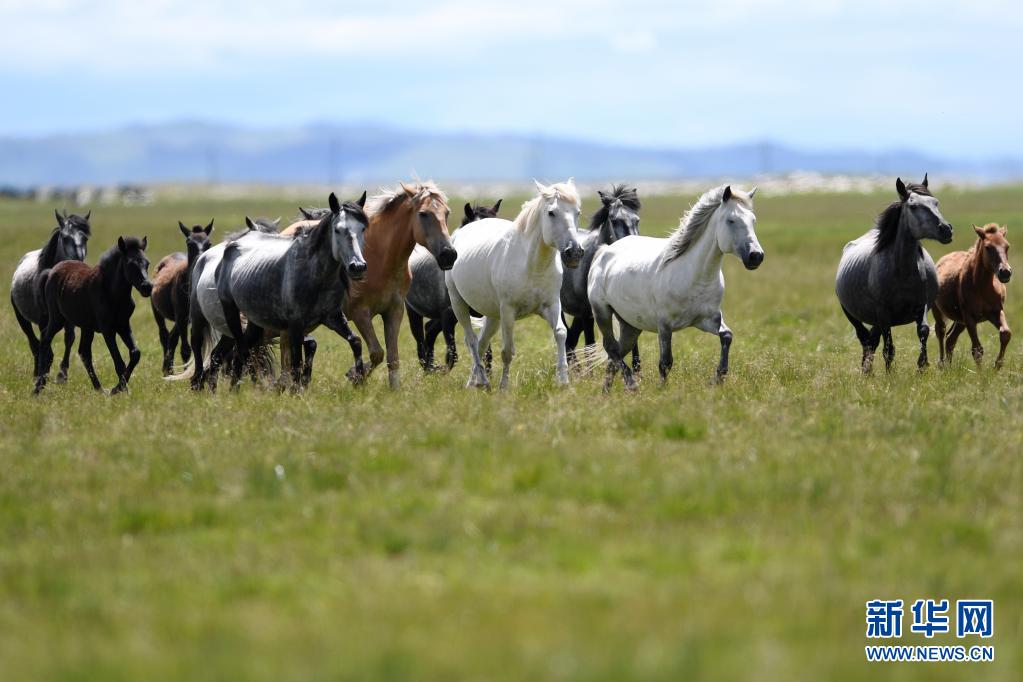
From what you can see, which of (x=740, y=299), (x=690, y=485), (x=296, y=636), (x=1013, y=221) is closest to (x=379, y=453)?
(x=690, y=485)

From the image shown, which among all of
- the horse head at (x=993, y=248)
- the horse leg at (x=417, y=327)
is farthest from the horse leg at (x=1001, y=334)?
the horse leg at (x=417, y=327)

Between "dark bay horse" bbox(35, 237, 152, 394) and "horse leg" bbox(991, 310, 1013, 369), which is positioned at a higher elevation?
"dark bay horse" bbox(35, 237, 152, 394)

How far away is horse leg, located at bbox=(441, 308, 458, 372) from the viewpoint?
16.1 metres

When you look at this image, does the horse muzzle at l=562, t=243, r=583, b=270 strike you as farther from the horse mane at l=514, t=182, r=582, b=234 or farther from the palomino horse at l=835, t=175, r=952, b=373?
the palomino horse at l=835, t=175, r=952, b=373

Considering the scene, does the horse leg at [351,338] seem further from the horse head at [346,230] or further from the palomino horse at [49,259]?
the palomino horse at [49,259]

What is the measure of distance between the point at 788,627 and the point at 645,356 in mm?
12479

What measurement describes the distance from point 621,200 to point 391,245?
364cm

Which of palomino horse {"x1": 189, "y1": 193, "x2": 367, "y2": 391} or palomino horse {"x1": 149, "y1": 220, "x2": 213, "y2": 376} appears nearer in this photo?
palomino horse {"x1": 189, "y1": 193, "x2": 367, "y2": 391}

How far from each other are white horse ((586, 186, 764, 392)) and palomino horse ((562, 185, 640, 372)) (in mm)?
1649

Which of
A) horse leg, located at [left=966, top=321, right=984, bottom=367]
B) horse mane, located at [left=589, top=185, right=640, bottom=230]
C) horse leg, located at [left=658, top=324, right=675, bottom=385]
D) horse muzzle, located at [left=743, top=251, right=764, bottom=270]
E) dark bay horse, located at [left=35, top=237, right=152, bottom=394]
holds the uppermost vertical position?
horse mane, located at [left=589, top=185, right=640, bottom=230]

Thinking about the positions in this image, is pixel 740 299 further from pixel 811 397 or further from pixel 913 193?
pixel 811 397

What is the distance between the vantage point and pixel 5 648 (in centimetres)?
549

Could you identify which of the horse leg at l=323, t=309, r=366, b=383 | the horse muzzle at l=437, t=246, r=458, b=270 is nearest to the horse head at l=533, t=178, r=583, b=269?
the horse muzzle at l=437, t=246, r=458, b=270

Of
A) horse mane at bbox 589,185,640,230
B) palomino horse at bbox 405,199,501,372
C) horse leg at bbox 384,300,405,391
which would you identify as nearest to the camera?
horse leg at bbox 384,300,405,391
